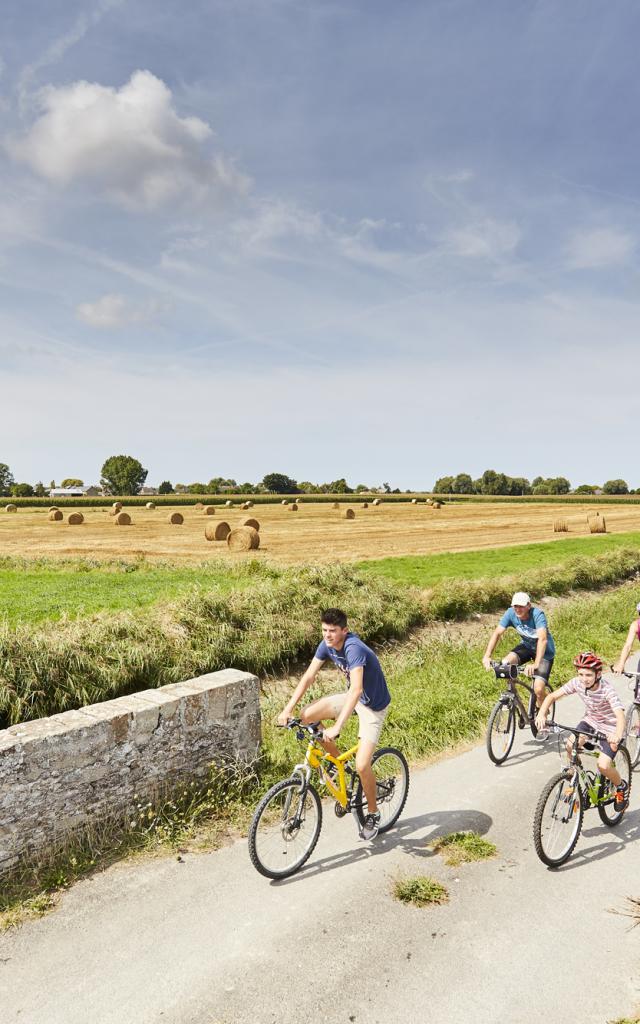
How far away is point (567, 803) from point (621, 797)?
A: 112 centimetres

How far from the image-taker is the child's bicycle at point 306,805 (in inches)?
262

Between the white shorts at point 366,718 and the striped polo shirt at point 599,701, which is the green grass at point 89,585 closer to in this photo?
the white shorts at point 366,718

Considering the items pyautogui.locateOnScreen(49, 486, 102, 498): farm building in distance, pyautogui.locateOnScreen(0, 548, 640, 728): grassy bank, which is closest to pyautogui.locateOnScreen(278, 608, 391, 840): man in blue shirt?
pyautogui.locateOnScreen(0, 548, 640, 728): grassy bank

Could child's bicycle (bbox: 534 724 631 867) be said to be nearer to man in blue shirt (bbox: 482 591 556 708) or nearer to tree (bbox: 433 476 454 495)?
man in blue shirt (bbox: 482 591 556 708)

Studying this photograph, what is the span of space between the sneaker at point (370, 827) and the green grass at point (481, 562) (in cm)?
1531

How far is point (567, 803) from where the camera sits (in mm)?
6961

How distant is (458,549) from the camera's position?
35.4 metres

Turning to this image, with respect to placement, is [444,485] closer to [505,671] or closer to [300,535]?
[300,535]

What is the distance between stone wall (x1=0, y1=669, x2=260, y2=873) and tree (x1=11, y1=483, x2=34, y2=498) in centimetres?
12379

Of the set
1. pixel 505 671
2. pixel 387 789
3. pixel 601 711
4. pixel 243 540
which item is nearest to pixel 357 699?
pixel 387 789

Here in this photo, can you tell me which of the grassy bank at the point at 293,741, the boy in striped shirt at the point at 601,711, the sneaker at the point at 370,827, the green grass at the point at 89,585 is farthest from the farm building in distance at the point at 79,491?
the boy in striped shirt at the point at 601,711

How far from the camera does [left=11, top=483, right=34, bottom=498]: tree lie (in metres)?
121

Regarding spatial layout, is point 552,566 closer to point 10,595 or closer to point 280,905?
point 10,595

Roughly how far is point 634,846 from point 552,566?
68.1 ft
